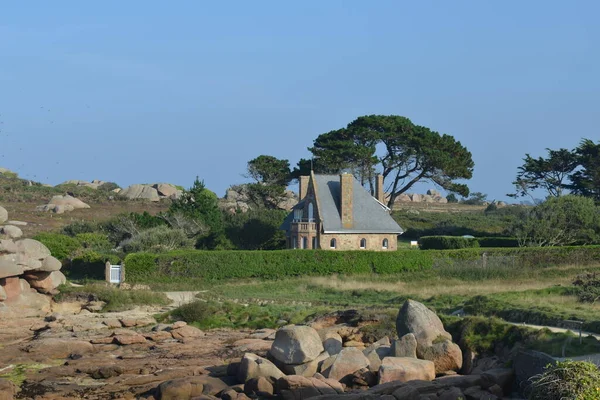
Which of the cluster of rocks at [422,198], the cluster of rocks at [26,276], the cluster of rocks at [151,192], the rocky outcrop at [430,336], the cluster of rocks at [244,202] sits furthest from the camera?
the cluster of rocks at [422,198]

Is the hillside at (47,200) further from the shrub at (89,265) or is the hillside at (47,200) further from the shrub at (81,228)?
the shrub at (89,265)

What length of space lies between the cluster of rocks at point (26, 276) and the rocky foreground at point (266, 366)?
7146mm

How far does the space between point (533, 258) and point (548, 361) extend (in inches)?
1273

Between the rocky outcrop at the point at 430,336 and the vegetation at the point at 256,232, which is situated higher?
the vegetation at the point at 256,232

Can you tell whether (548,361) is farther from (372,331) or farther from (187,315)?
(187,315)

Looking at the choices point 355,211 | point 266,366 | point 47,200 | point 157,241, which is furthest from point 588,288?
point 47,200

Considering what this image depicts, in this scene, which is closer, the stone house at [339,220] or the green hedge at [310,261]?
the green hedge at [310,261]

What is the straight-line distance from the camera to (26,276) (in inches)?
1608

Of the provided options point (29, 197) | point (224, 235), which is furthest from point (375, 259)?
point (29, 197)

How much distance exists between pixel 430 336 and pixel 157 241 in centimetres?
3283

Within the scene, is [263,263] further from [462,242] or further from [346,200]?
[462,242]

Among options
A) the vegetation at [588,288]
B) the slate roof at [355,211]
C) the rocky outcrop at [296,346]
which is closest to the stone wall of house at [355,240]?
the slate roof at [355,211]

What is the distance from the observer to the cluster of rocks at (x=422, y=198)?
12519cm

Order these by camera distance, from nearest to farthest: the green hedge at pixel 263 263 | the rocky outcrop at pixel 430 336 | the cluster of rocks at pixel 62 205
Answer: the rocky outcrop at pixel 430 336, the green hedge at pixel 263 263, the cluster of rocks at pixel 62 205
